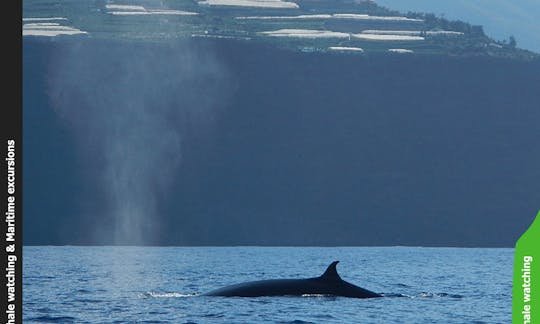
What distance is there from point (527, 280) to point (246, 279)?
3595cm

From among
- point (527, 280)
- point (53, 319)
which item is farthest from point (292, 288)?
point (527, 280)

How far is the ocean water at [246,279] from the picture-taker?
129ft

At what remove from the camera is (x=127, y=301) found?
148ft

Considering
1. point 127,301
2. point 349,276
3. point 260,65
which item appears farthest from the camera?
point 260,65

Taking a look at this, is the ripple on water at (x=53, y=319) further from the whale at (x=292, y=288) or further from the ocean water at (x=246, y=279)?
the whale at (x=292, y=288)

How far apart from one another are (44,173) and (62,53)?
12.7 m

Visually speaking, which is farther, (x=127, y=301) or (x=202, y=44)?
(x=202, y=44)

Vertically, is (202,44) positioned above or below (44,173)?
above

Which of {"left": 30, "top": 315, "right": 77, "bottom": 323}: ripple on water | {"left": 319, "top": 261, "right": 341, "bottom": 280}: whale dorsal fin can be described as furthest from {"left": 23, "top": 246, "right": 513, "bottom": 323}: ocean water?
{"left": 319, "top": 261, "right": 341, "bottom": 280}: whale dorsal fin

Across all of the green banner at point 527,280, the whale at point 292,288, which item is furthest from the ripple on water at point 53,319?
Result: the green banner at point 527,280

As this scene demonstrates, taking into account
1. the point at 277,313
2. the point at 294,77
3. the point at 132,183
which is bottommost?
the point at 277,313

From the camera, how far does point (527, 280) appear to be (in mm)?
25562

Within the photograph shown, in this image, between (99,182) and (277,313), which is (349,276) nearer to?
(277,313)

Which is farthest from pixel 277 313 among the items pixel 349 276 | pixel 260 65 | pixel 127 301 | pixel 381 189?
pixel 260 65
